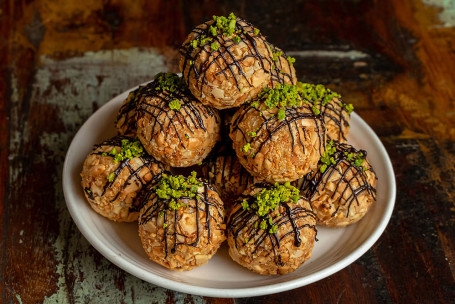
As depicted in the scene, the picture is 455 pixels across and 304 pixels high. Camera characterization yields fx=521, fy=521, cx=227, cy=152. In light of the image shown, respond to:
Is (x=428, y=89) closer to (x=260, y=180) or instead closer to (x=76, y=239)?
(x=260, y=180)

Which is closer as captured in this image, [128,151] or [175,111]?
[175,111]

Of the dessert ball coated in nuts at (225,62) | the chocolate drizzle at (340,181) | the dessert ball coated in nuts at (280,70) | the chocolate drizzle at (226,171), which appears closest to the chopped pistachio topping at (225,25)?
the dessert ball coated in nuts at (225,62)

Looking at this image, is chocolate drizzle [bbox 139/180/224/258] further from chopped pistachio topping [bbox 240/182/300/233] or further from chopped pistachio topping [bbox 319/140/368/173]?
chopped pistachio topping [bbox 319/140/368/173]

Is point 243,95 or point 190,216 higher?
point 243,95

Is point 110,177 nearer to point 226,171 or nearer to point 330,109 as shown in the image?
point 226,171

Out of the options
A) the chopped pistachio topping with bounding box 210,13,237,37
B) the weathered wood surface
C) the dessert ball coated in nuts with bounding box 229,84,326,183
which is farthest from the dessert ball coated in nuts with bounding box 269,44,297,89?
the weathered wood surface

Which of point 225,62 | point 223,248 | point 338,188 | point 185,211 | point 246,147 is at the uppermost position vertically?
point 225,62

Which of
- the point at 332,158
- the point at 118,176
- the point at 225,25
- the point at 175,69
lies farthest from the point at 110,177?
the point at 175,69

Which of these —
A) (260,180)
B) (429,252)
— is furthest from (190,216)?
(429,252)
